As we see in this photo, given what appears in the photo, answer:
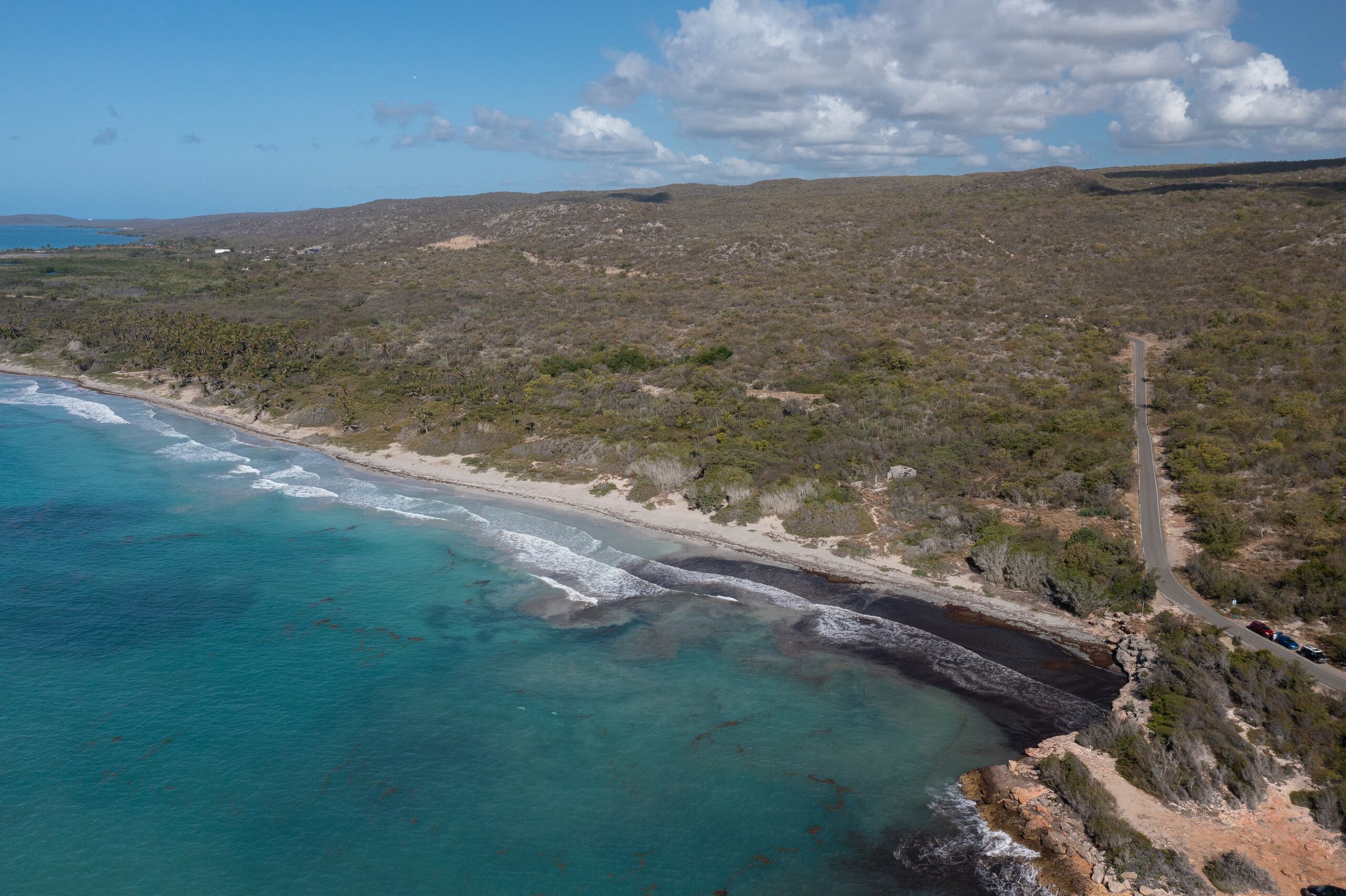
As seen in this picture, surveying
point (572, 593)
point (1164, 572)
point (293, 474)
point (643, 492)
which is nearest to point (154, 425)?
point (293, 474)

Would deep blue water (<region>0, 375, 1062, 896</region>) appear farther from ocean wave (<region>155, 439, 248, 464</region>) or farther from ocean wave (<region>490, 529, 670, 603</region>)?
Result: ocean wave (<region>155, 439, 248, 464</region>)

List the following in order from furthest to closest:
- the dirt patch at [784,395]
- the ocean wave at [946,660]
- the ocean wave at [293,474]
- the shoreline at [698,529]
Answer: the dirt patch at [784,395]
the ocean wave at [293,474]
the shoreline at [698,529]
the ocean wave at [946,660]

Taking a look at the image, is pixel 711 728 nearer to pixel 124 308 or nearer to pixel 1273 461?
pixel 1273 461

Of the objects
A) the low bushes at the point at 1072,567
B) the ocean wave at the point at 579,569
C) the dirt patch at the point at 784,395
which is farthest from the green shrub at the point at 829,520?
the dirt patch at the point at 784,395

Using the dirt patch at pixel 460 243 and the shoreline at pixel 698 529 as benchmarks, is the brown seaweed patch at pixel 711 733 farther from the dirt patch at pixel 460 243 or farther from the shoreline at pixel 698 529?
the dirt patch at pixel 460 243

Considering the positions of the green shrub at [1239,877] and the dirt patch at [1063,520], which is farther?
the dirt patch at [1063,520]

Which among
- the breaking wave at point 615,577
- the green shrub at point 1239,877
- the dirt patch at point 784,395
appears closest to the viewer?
the green shrub at point 1239,877

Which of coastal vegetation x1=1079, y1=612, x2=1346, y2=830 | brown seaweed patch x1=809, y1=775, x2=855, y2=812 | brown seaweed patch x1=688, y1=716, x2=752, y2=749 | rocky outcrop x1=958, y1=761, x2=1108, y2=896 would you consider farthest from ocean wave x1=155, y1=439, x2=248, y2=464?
coastal vegetation x1=1079, y1=612, x2=1346, y2=830

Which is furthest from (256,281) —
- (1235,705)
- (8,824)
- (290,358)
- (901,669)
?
(1235,705)
